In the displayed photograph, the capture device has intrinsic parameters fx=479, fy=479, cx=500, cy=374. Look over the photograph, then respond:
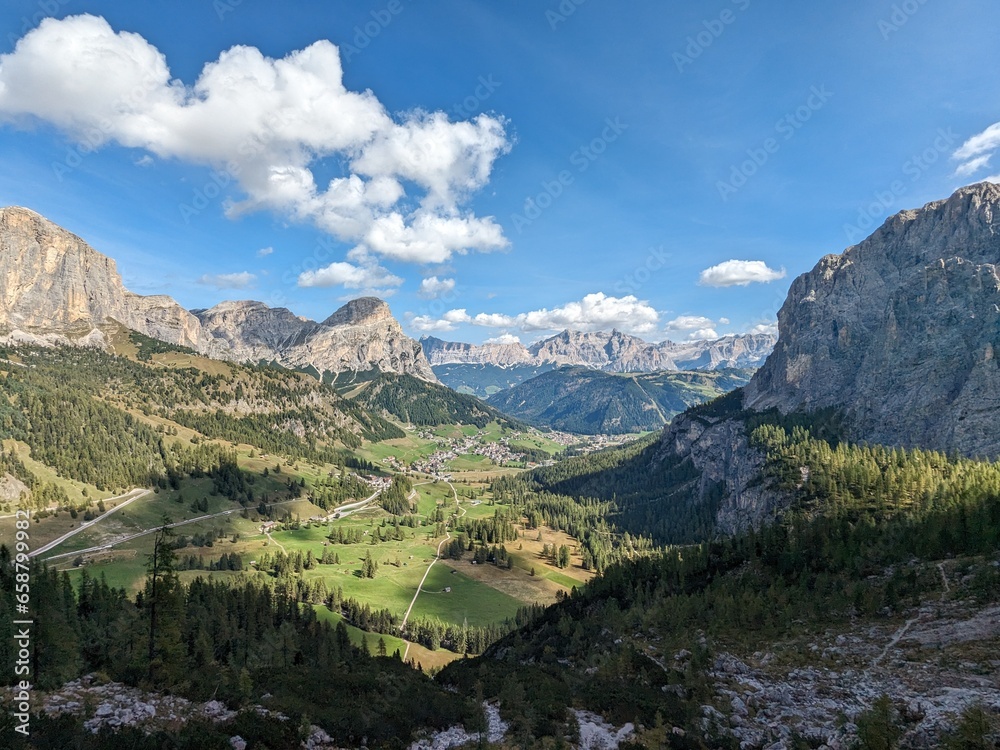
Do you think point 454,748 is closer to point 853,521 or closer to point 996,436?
point 853,521

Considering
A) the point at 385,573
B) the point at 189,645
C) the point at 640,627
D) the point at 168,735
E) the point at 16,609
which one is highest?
the point at 16,609

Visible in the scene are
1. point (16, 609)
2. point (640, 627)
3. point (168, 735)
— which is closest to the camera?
point (168, 735)

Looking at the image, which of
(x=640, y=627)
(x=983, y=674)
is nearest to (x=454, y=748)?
(x=983, y=674)

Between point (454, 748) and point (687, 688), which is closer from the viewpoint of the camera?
point (454, 748)

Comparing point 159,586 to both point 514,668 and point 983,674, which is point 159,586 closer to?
point 514,668

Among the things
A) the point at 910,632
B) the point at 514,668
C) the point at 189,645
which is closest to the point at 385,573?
the point at 189,645

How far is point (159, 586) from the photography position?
139ft

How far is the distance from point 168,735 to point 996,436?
25311cm

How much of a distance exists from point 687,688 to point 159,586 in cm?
4624

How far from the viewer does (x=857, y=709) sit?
29609 millimetres

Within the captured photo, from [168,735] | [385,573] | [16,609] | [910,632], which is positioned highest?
[16,609]

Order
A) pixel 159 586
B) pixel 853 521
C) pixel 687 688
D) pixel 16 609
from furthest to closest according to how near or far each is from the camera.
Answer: pixel 853 521 < pixel 159 586 < pixel 687 688 < pixel 16 609

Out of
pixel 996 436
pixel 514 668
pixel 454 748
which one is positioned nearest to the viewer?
pixel 454 748

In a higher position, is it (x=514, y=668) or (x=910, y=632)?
(x=910, y=632)
